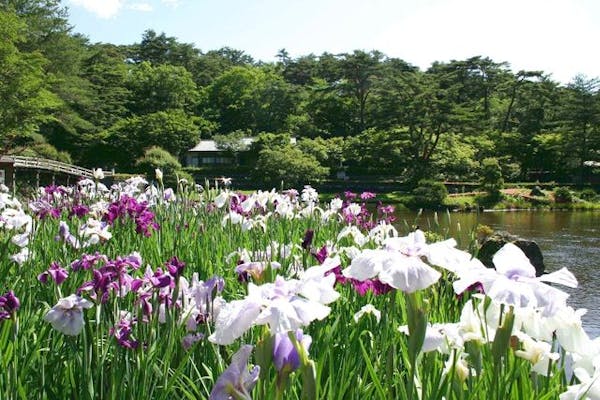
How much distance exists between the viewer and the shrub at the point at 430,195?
89.5 feet

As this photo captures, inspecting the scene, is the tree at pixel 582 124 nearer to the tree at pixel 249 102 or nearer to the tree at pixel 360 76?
the tree at pixel 360 76

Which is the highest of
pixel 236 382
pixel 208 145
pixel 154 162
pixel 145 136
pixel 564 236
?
pixel 145 136

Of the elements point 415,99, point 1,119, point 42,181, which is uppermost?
point 415,99

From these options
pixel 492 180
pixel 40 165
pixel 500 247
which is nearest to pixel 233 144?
pixel 40 165

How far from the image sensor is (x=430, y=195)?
27.3m

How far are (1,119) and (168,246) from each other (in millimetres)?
22642

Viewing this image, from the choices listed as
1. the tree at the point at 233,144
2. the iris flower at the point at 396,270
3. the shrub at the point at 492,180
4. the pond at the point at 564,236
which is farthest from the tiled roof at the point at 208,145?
the iris flower at the point at 396,270

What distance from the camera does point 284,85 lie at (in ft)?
152

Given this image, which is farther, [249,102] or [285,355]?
[249,102]

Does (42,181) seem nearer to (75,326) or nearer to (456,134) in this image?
(456,134)

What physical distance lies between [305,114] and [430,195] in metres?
19.6

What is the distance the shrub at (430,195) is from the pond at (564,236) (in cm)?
144

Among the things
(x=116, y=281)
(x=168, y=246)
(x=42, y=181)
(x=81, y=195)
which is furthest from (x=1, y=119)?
(x=116, y=281)

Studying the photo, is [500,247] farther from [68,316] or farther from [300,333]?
[300,333]
